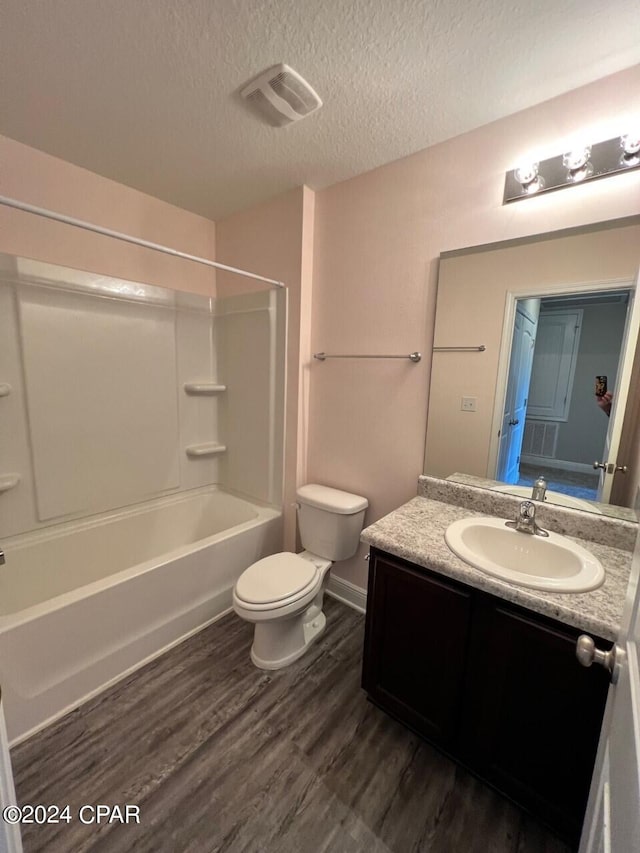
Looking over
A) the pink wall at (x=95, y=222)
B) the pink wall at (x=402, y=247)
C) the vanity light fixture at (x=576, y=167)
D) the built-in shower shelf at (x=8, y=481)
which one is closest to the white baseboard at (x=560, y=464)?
the pink wall at (x=402, y=247)

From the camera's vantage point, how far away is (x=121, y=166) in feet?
5.98

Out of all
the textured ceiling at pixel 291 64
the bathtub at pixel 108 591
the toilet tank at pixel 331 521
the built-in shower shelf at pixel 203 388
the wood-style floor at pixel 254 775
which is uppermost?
the textured ceiling at pixel 291 64

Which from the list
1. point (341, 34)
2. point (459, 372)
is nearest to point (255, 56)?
point (341, 34)

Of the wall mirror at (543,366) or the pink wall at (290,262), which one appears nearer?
the wall mirror at (543,366)

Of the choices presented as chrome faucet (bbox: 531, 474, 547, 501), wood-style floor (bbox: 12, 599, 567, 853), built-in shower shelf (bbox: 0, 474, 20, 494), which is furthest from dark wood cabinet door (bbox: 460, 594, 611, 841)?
built-in shower shelf (bbox: 0, 474, 20, 494)

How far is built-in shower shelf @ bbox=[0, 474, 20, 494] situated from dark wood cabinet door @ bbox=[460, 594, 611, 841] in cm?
214

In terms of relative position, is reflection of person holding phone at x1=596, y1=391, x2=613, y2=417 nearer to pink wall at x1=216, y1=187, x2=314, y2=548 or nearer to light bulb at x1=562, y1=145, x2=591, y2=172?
light bulb at x1=562, y1=145, x2=591, y2=172

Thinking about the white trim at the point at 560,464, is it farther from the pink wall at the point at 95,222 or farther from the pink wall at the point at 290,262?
the pink wall at the point at 95,222

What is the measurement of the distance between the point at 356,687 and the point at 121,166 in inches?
110

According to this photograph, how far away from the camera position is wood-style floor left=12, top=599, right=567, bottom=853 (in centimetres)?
107

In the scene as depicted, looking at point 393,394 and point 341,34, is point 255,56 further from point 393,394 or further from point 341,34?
point 393,394

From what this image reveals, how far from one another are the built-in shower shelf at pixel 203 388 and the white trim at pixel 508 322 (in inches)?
70.3

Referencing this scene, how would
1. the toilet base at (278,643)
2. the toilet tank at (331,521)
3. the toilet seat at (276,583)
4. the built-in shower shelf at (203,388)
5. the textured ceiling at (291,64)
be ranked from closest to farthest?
1. the textured ceiling at (291,64)
2. the toilet seat at (276,583)
3. the toilet base at (278,643)
4. the toilet tank at (331,521)
5. the built-in shower shelf at (203,388)

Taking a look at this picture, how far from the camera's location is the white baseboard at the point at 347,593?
2.09 meters
